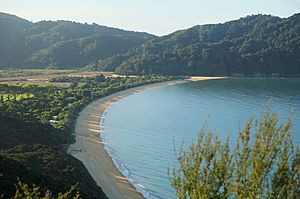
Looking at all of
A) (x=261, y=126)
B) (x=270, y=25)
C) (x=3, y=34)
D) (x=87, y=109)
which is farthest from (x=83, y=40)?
(x=261, y=126)

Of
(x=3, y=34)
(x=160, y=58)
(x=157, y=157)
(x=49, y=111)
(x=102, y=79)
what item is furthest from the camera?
(x=3, y=34)

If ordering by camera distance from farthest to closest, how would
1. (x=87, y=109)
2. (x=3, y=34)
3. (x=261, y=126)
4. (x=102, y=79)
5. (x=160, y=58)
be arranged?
(x=3, y=34)
(x=160, y=58)
(x=102, y=79)
(x=87, y=109)
(x=261, y=126)

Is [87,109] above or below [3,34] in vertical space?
below

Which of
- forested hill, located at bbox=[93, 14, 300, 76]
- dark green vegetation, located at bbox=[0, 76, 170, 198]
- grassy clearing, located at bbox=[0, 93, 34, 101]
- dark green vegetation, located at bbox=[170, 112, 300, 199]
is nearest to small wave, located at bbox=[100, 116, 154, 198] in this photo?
dark green vegetation, located at bbox=[0, 76, 170, 198]

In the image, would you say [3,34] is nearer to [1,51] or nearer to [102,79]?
[1,51]

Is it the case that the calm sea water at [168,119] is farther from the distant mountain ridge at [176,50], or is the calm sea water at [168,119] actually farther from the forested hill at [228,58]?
the distant mountain ridge at [176,50]

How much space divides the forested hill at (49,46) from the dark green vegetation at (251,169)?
4852 inches

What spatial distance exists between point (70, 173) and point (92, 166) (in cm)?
648

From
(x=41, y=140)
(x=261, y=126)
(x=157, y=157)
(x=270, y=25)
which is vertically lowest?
(x=157, y=157)

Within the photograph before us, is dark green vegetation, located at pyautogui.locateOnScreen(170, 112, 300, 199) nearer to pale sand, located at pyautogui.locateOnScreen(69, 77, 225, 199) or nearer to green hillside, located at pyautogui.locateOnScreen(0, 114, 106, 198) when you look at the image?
green hillside, located at pyautogui.locateOnScreen(0, 114, 106, 198)

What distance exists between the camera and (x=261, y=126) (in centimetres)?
895

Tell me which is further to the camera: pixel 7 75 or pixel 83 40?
pixel 83 40

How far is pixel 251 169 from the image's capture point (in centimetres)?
871

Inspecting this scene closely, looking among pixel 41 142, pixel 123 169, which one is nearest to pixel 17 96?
pixel 41 142
